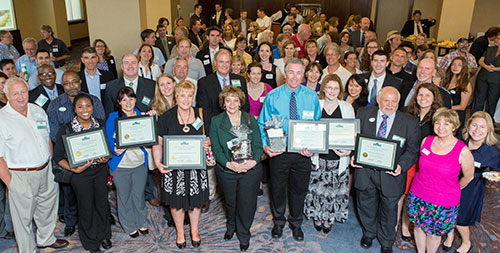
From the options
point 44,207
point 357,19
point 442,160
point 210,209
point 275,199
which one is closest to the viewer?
point 442,160

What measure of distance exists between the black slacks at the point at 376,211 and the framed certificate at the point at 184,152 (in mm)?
1710

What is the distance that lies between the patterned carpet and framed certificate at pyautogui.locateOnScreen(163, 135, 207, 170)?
1.07 meters

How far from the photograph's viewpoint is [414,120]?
12.3 ft

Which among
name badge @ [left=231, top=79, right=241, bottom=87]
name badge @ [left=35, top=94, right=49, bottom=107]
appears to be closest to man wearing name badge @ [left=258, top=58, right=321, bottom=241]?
name badge @ [left=231, top=79, right=241, bottom=87]

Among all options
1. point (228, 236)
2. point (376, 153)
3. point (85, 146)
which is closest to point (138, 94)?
point (85, 146)

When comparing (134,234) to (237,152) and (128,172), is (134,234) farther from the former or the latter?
(237,152)

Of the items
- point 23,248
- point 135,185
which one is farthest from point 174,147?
point 23,248

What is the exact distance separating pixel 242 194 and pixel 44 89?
2.74 meters

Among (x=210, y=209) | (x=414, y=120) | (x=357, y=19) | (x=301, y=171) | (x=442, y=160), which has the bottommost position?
(x=210, y=209)

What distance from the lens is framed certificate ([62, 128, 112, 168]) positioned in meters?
3.54

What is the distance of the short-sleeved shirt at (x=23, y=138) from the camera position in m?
3.49

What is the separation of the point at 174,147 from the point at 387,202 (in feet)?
7.19

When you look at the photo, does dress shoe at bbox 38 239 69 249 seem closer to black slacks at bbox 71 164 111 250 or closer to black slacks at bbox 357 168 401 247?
black slacks at bbox 71 164 111 250

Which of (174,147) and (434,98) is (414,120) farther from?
(174,147)
